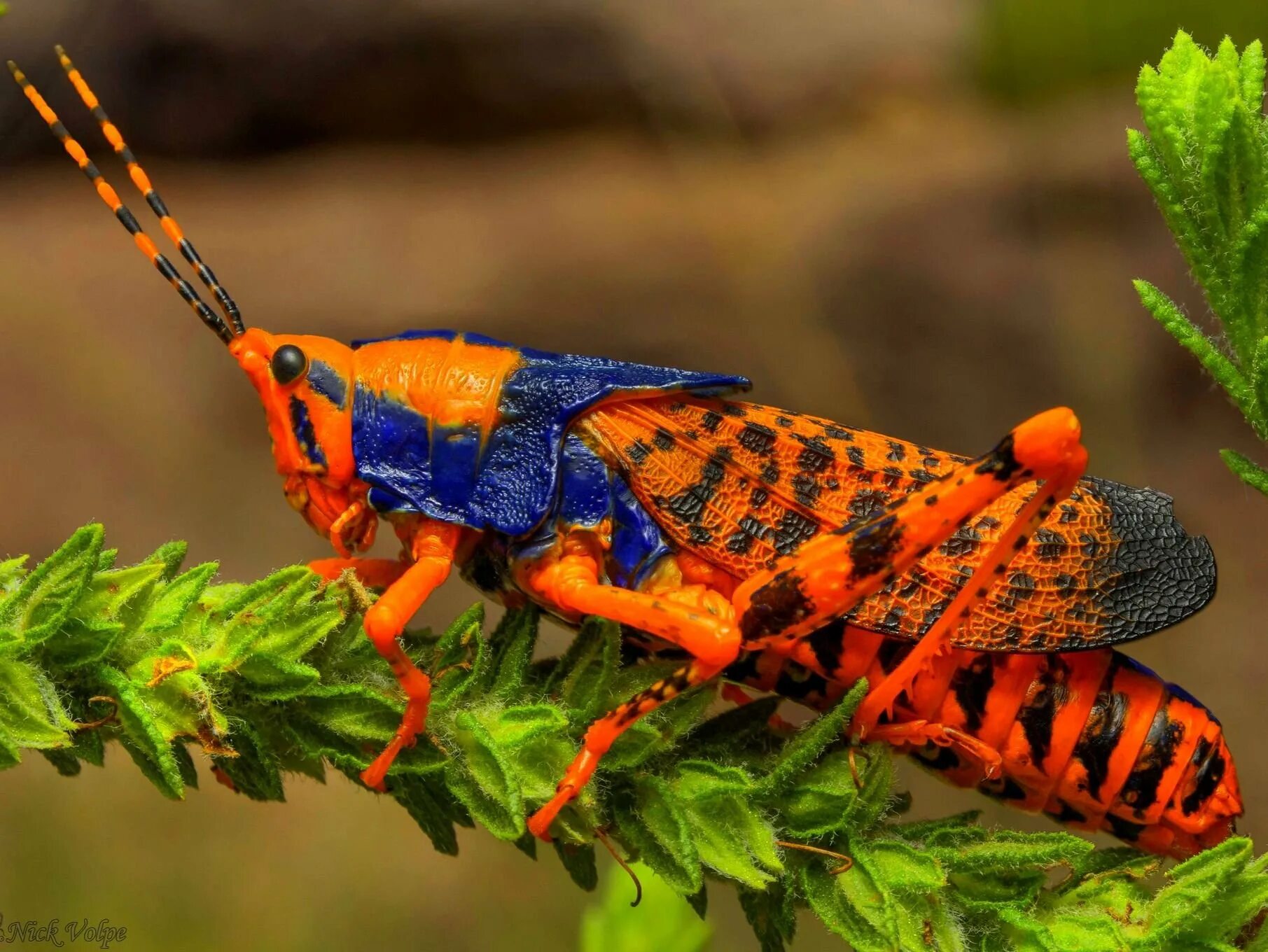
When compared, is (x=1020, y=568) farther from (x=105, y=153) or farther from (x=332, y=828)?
(x=105, y=153)

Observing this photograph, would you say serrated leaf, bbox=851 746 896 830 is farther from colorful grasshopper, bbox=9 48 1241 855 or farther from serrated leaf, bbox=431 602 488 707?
serrated leaf, bbox=431 602 488 707

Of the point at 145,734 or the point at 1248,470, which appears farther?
the point at 1248,470

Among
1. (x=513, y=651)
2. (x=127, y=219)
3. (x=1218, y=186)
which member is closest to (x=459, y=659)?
(x=513, y=651)

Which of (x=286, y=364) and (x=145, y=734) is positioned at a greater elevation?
(x=286, y=364)

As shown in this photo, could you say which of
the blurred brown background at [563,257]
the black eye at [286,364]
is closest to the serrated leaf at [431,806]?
the black eye at [286,364]

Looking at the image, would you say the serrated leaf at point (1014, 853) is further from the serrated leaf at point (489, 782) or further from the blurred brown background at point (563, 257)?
the blurred brown background at point (563, 257)

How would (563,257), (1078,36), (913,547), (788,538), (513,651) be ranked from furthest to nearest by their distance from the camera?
(563,257) → (1078,36) → (788,538) → (913,547) → (513,651)

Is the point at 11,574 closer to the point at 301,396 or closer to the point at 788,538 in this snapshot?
the point at 301,396

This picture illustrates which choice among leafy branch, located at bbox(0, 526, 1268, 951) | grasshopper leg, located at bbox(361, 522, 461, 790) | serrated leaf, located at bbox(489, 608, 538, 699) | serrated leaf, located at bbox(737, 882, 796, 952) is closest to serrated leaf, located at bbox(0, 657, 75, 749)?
leafy branch, located at bbox(0, 526, 1268, 951)
